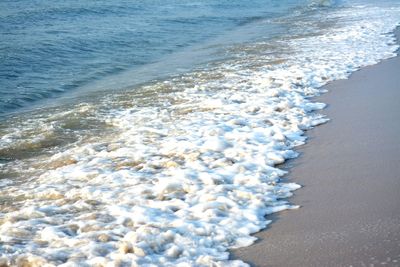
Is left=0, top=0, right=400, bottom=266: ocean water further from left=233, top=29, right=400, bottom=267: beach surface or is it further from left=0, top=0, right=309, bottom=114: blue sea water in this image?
left=233, top=29, right=400, bottom=267: beach surface

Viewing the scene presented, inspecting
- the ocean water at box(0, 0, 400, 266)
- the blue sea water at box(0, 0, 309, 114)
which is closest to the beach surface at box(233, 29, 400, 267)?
the ocean water at box(0, 0, 400, 266)

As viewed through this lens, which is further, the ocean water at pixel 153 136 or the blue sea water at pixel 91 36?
the blue sea water at pixel 91 36

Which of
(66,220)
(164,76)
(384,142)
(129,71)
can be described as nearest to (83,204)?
(66,220)

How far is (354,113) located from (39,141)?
4.66 m

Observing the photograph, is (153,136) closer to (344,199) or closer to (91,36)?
(344,199)

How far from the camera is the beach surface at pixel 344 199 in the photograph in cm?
418

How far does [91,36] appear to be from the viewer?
20297mm

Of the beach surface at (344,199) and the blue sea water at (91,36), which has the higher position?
the blue sea water at (91,36)

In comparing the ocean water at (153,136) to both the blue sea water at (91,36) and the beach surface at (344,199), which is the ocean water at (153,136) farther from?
the beach surface at (344,199)

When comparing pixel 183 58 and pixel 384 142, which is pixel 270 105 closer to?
pixel 384 142

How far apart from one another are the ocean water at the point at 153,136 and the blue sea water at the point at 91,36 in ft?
0.34

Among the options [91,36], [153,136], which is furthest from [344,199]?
[91,36]

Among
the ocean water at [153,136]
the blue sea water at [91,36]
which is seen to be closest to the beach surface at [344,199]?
the ocean water at [153,136]

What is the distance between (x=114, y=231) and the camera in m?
4.77
